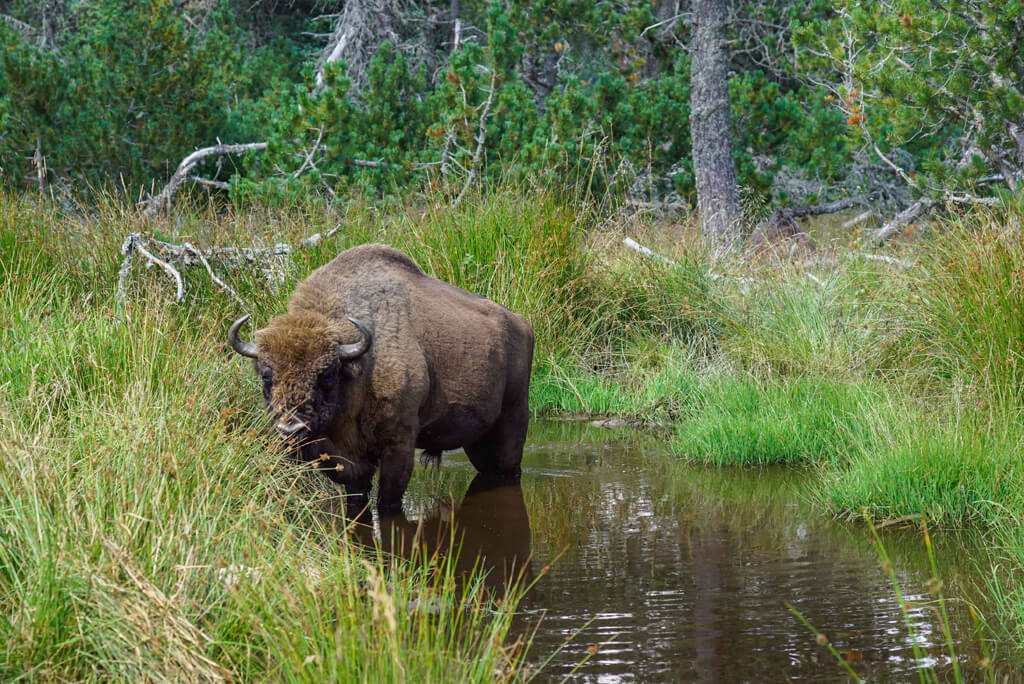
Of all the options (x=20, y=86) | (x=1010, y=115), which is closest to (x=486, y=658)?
(x=1010, y=115)

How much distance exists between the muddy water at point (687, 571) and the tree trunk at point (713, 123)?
23.1 feet

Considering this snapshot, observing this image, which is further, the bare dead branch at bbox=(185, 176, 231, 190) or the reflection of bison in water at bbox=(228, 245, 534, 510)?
the bare dead branch at bbox=(185, 176, 231, 190)

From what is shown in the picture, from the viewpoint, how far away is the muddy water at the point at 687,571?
5.01 meters

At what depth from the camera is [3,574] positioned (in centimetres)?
434

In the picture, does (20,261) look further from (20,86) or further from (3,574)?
(20,86)

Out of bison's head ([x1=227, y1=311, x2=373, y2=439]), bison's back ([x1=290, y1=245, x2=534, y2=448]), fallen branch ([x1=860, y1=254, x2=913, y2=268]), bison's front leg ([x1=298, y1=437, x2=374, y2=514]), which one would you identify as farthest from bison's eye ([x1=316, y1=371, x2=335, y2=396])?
fallen branch ([x1=860, y1=254, x2=913, y2=268])

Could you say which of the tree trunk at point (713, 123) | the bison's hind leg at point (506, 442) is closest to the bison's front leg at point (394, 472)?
the bison's hind leg at point (506, 442)

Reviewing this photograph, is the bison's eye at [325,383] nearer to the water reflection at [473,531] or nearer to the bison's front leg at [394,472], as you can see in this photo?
the bison's front leg at [394,472]

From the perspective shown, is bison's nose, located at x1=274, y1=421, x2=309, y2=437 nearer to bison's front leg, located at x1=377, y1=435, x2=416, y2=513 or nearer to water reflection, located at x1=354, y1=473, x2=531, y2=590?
water reflection, located at x1=354, y1=473, x2=531, y2=590

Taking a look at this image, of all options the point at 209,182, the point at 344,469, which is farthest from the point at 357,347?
the point at 209,182

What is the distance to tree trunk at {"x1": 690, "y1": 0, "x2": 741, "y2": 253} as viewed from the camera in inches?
608

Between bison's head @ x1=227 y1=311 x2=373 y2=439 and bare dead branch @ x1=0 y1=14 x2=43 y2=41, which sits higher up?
bare dead branch @ x1=0 y1=14 x2=43 y2=41

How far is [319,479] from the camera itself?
7262mm

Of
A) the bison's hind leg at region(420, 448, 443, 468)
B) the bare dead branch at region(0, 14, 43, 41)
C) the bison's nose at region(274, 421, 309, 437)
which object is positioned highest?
the bare dead branch at region(0, 14, 43, 41)
